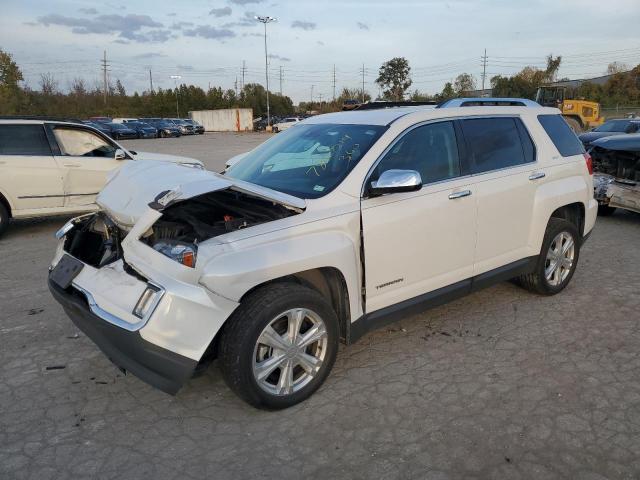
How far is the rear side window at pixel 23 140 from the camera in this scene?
779cm

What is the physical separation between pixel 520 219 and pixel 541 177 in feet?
1.58

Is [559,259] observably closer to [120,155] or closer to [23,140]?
[120,155]

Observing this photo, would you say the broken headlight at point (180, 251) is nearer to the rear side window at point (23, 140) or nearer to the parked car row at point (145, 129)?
the rear side window at point (23, 140)

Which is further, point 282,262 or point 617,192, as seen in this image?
point 617,192

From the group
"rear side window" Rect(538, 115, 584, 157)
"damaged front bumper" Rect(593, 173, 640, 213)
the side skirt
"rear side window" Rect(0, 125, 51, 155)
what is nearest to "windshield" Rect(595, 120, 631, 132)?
"damaged front bumper" Rect(593, 173, 640, 213)

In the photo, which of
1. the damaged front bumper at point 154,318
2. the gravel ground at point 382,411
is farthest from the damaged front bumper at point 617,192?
the damaged front bumper at point 154,318

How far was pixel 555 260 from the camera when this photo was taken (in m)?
4.98

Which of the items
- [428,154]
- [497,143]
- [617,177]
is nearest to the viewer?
[428,154]

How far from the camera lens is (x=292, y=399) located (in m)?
3.21

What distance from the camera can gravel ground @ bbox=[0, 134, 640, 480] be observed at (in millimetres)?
2713

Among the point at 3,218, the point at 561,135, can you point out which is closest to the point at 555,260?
the point at 561,135

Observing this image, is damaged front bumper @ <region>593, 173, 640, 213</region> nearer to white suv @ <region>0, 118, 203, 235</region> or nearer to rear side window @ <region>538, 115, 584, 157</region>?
rear side window @ <region>538, 115, 584, 157</region>

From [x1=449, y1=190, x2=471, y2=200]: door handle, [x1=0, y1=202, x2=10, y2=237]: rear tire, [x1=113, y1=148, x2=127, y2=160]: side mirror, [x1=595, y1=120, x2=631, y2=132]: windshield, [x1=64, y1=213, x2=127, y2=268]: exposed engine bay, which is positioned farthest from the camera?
[x1=595, y1=120, x2=631, y2=132]: windshield

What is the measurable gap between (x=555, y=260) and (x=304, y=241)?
3.00 m
